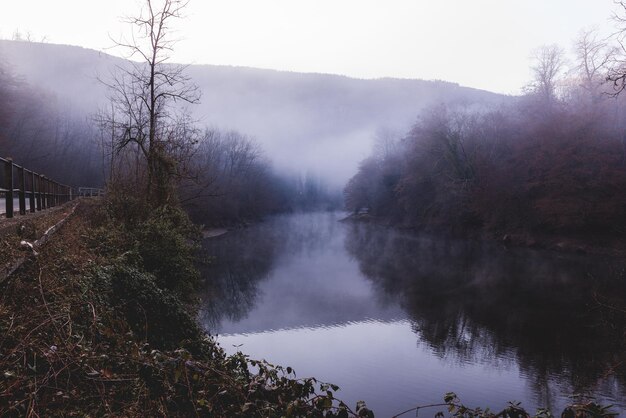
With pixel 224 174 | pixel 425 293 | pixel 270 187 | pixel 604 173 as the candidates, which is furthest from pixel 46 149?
pixel 604 173

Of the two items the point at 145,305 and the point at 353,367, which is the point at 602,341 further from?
the point at 145,305

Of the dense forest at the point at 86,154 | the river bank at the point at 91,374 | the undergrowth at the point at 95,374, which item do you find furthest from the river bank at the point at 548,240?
the river bank at the point at 91,374

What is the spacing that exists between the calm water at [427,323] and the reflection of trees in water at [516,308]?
5 cm

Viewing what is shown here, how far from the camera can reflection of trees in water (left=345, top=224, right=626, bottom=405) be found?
45.3 feet

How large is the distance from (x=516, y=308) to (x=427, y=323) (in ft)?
14.3

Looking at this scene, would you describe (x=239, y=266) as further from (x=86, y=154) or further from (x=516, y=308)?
(x=86, y=154)

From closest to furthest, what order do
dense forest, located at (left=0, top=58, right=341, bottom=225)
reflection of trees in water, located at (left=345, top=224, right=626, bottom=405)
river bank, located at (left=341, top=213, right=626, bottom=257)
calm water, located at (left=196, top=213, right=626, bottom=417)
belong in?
calm water, located at (left=196, top=213, right=626, bottom=417) < reflection of trees in water, located at (left=345, top=224, right=626, bottom=405) < river bank, located at (left=341, top=213, right=626, bottom=257) < dense forest, located at (left=0, top=58, right=341, bottom=225)

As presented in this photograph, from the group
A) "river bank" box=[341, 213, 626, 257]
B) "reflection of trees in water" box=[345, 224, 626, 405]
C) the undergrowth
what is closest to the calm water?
"reflection of trees in water" box=[345, 224, 626, 405]

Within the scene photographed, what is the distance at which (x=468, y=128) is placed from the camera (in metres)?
52.9

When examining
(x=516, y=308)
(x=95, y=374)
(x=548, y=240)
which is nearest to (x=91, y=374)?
(x=95, y=374)

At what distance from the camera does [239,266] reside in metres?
29.7

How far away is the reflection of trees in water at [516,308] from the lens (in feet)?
45.3

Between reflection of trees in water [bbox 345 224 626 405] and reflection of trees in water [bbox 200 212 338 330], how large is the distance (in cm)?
656

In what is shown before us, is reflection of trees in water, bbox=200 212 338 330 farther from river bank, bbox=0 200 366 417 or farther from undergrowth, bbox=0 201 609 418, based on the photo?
river bank, bbox=0 200 366 417
